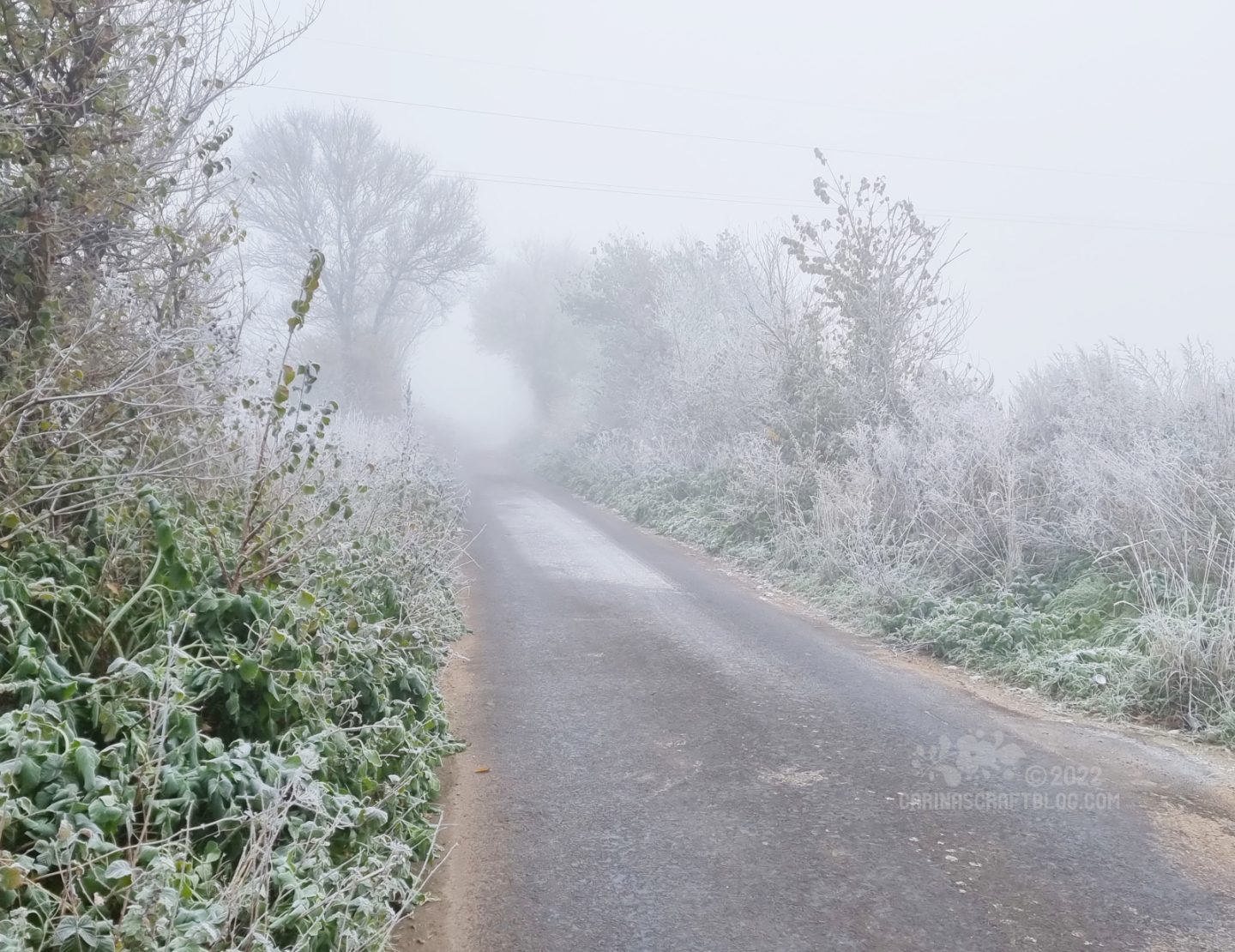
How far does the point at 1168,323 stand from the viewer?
34.8 m

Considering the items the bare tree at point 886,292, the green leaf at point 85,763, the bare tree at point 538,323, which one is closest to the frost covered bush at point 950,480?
the bare tree at point 886,292

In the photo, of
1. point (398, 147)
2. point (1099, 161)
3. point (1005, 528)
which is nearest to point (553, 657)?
point (1005, 528)

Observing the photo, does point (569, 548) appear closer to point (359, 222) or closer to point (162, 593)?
point (162, 593)

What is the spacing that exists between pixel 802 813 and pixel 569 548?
31.5ft

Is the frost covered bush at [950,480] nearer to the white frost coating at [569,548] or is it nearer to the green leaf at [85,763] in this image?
the white frost coating at [569,548]

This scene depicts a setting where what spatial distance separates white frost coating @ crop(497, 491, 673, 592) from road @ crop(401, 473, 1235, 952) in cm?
360

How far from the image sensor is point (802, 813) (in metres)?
4.49

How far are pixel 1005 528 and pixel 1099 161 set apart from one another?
50.4 m

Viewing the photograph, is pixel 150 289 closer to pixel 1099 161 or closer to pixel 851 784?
pixel 851 784

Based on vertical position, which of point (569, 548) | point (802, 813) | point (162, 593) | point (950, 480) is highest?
point (950, 480)

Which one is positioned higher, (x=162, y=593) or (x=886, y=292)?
(x=886, y=292)

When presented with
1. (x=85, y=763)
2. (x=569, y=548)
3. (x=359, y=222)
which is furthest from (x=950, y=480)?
(x=359, y=222)

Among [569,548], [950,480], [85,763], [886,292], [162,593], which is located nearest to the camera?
[85,763]

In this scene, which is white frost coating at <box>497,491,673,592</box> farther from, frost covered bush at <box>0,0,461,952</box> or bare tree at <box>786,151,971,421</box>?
bare tree at <box>786,151,971,421</box>
